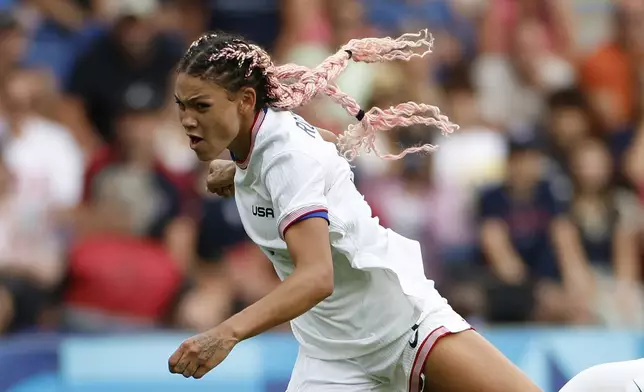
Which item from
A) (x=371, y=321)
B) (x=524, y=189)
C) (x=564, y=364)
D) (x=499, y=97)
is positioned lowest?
(x=564, y=364)

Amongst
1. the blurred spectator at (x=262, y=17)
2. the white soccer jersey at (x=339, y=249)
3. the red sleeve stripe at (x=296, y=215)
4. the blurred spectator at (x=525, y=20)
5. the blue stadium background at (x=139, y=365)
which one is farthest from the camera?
the blurred spectator at (x=525, y=20)

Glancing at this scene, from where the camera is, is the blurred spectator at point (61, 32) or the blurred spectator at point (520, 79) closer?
the blurred spectator at point (61, 32)

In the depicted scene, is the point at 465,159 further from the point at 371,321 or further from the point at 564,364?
the point at 371,321

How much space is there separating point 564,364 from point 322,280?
4023 mm

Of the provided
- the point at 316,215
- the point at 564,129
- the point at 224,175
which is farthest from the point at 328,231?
the point at 564,129

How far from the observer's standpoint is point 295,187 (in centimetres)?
397

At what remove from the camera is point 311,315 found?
14.7 feet

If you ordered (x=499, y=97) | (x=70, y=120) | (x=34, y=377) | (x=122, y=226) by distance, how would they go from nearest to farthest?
(x=34, y=377), (x=122, y=226), (x=70, y=120), (x=499, y=97)

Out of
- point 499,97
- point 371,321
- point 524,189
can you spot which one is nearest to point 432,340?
point 371,321

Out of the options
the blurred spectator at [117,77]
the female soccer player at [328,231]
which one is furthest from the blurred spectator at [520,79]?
the female soccer player at [328,231]

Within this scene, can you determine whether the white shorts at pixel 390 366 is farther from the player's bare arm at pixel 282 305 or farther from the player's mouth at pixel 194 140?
the player's mouth at pixel 194 140

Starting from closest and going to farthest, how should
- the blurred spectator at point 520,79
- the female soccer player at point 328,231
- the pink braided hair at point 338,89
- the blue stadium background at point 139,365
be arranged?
the female soccer player at point 328,231 < the pink braided hair at point 338,89 < the blue stadium background at point 139,365 < the blurred spectator at point 520,79

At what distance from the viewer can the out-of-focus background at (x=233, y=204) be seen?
745cm

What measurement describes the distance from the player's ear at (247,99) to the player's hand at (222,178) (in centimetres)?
61
